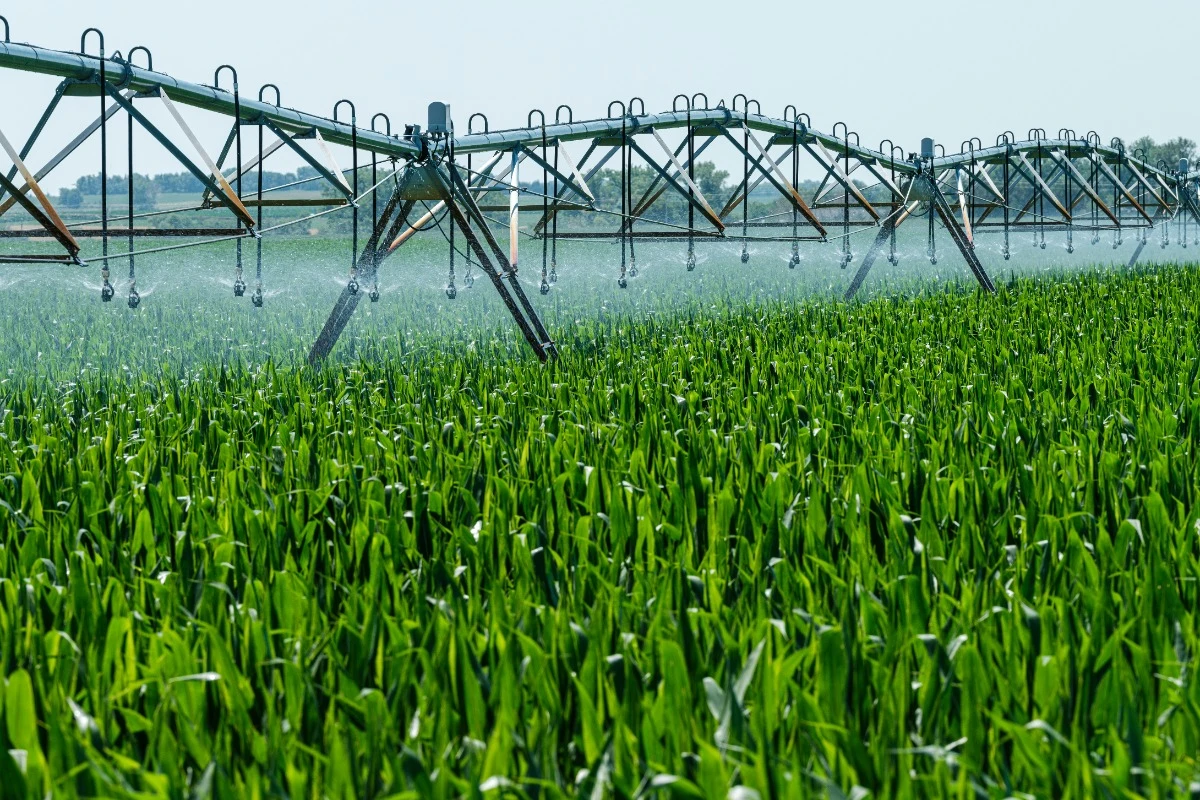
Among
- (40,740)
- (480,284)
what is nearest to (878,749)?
(40,740)

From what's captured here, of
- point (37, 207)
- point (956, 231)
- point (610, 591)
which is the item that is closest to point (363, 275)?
point (37, 207)

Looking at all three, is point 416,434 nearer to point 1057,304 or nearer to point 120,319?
point 1057,304

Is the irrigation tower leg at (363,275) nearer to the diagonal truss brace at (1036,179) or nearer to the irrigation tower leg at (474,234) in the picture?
the irrigation tower leg at (474,234)

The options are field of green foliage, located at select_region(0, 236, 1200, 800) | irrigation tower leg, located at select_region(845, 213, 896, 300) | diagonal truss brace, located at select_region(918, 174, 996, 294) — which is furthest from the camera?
diagonal truss brace, located at select_region(918, 174, 996, 294)

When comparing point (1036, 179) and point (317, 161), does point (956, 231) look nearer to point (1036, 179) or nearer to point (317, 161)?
point (1036, 179)

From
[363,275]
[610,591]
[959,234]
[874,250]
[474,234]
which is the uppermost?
[959,234]

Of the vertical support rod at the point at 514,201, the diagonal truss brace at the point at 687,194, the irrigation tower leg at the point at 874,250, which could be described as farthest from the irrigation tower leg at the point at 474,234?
the irrigation tower leg at the point at 874,250

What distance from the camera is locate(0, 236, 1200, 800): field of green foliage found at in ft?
8.09

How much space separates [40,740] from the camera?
272 cm

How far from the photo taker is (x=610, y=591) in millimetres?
3471

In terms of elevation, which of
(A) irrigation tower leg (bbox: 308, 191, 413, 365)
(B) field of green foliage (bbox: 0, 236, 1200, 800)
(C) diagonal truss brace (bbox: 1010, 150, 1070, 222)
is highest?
(C) diagonal truss brace (bbox: 1010, 150, 1070, 222)

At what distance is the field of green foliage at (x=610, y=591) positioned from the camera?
2467mm

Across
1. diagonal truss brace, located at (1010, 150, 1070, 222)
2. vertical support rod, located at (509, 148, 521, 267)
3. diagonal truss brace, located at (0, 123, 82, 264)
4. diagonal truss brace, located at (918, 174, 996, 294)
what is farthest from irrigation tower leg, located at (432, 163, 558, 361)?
diagonal truss brace, located at (1010, 150, 1070, 222)

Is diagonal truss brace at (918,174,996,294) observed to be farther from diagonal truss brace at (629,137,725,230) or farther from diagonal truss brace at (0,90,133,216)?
diagonal truss brace at (0,90,133,216)
